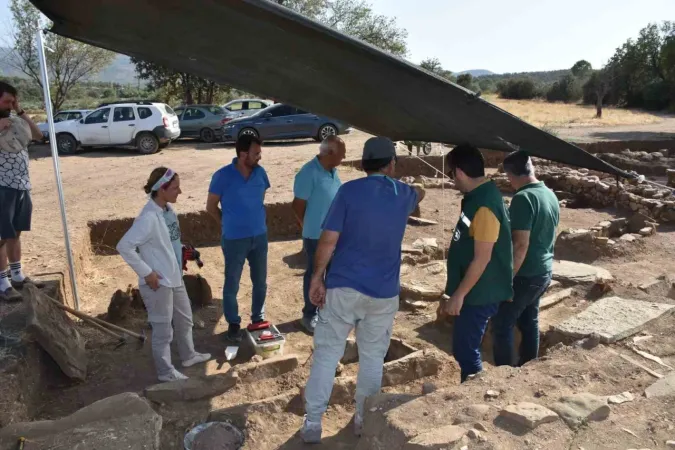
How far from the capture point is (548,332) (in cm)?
452

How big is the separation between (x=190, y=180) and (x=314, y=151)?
17.6 ft

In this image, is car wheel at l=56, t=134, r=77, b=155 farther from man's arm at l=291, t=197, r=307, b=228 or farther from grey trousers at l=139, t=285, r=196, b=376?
grey trousers at l=139, t=285, r=196, b=376

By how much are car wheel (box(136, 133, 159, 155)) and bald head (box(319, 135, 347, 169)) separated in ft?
43.2

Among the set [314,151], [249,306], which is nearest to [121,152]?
[314,151]

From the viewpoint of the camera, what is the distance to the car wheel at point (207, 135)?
63.1ft

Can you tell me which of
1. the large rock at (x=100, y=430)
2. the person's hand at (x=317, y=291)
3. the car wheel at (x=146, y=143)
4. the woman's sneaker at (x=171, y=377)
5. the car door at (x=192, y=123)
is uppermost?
the car door at (x=192, y=123)

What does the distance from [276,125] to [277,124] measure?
50mm

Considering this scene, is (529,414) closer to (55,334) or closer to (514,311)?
(514,311)

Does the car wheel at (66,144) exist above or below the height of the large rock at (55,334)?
above

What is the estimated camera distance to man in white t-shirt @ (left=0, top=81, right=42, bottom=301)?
4.29 metres

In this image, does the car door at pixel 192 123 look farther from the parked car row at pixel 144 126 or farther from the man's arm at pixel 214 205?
the man's arm at pixel 214 205

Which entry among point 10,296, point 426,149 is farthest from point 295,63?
point 426,149

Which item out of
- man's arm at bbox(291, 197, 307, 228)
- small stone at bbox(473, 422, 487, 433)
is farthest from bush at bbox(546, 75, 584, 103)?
small stone at bbox(473, 422, 487, 433)

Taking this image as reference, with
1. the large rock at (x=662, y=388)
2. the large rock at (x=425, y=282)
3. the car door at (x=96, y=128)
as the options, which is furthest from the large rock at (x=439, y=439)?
the car door at (x=96, y=128)
